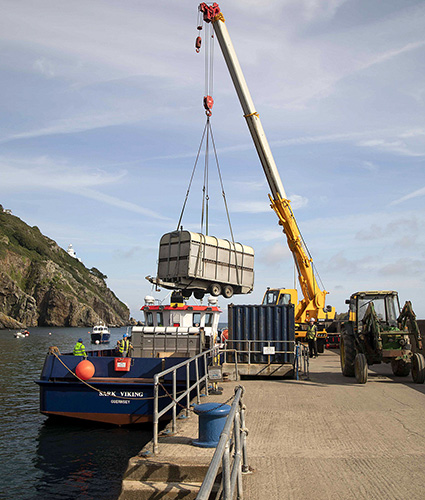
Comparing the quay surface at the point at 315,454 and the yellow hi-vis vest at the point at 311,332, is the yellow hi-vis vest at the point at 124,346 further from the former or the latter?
the yellow hi-vis vest at the point at 311,332

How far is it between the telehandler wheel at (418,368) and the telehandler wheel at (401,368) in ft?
4.76

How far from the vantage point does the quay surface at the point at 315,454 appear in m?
5.86

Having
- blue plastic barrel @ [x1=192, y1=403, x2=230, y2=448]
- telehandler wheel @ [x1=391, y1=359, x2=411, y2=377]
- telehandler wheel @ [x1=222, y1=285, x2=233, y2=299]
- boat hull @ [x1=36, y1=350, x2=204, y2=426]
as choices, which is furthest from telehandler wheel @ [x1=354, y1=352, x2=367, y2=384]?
blue plastic barrel @ [x1=192, y1=403, x2=230, y2=448]

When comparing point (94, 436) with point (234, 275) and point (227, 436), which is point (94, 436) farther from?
point (227, 436)

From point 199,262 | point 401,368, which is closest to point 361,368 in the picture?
point 401,368

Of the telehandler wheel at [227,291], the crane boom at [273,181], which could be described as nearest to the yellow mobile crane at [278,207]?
the crane boom at [273,181]

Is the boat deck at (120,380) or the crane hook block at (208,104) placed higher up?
the crane hook block at (208,104)

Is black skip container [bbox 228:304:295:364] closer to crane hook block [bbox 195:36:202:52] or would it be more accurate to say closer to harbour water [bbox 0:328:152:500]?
harbour water [bbox 0:328:152:500]

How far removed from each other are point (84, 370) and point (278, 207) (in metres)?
15.4

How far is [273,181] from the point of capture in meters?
25.8

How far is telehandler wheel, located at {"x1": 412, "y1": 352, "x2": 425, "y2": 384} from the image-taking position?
1408 cm

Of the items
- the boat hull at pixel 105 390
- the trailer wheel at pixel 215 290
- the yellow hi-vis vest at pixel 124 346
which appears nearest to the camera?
the boat hull at pixel 105 390

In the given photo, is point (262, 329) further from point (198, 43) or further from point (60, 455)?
point (198, 43)

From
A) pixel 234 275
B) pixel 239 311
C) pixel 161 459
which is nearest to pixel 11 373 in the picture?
pixel 234 275
